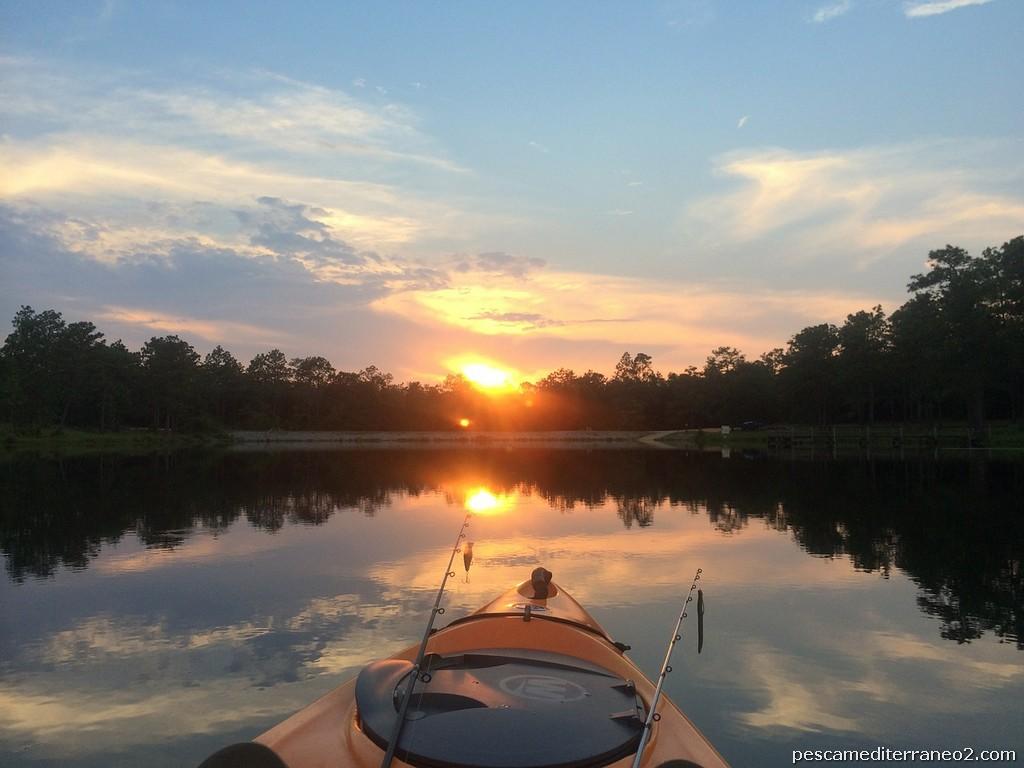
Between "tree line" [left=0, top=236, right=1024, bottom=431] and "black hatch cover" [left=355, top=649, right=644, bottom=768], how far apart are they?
58.1 m

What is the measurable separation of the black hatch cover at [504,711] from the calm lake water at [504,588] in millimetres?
1991

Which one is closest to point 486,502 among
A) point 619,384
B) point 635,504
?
point 635,504

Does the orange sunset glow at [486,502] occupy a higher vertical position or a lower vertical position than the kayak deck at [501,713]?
lower

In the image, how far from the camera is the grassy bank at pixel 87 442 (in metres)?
61.1

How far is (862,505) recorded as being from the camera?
22453 millimetres

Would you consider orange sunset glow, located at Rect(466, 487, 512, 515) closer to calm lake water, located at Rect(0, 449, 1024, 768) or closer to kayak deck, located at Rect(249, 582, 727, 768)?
calm lake water, located at Rect(0, 449, 1024, 768)

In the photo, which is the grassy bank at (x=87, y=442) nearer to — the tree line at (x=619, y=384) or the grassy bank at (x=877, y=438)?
the tree line at (x=619, y=384)

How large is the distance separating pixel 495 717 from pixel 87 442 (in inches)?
2896

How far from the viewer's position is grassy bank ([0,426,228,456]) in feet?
200

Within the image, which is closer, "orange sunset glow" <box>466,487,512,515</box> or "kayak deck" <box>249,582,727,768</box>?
"kayak deck" <box>249,582,727,768</box>

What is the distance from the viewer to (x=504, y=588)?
473 inches

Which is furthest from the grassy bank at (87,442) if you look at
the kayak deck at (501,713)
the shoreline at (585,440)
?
the kayak deck at (501,713)

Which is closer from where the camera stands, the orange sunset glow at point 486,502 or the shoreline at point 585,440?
the orange sunset glow at point 486,502

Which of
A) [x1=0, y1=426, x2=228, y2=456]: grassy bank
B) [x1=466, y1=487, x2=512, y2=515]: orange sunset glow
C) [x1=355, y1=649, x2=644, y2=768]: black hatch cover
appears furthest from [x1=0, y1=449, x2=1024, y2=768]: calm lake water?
[x1=0, y1=426, x2=228, y2=456]: grassy bank
